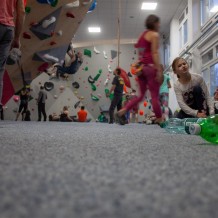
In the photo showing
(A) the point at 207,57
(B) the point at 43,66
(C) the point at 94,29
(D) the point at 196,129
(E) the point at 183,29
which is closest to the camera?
(D) the point at 196,129

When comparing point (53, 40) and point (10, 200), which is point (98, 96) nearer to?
point (53, 40)

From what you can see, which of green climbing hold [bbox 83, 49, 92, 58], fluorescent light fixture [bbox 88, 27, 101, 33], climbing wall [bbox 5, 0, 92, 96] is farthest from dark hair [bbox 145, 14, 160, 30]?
green climbing hold [bbox 83, 49, 92, 58]

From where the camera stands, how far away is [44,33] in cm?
365

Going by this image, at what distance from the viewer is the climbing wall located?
3.52 meters

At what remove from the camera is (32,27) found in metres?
3.56

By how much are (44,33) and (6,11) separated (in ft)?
6.19

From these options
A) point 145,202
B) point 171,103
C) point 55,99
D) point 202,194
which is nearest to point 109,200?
point 145,202

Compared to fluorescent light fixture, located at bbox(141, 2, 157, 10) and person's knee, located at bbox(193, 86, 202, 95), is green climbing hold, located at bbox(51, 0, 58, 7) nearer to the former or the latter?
person's knee, located at bbox(193, 86, 202, 95)

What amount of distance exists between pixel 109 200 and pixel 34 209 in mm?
108

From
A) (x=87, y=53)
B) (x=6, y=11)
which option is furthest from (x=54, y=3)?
(x=87, y=53)

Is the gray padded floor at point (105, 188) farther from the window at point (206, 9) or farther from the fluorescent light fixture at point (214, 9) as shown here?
the window at point (206, 9)

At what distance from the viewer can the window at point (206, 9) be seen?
17.4 feet

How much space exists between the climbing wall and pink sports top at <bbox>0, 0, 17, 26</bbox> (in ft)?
5.18

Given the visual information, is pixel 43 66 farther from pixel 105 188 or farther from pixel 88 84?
pixel 88 84
